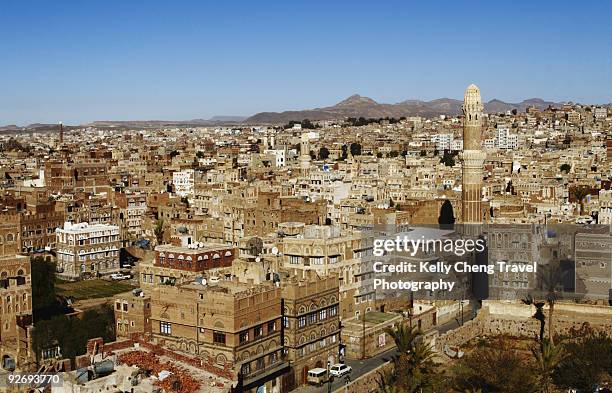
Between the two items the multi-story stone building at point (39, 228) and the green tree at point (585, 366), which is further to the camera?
the multi-story stone building at point (39, 228)

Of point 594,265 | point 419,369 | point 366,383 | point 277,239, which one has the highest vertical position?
point 277,239

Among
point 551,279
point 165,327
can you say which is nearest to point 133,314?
point 165,327

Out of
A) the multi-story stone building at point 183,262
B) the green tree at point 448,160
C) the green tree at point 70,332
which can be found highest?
the green tree at point 448,160

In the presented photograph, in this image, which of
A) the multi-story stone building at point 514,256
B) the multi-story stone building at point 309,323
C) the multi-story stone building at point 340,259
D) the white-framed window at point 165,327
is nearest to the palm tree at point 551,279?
the multi-story stone building at point 514,256

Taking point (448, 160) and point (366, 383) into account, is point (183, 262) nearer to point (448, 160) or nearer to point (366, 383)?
point (366, 383)

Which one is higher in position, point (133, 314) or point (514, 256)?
point (514, 256)

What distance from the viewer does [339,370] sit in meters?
23.4

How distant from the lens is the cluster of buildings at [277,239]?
21.7 m

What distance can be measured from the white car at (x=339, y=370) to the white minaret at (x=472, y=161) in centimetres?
1108

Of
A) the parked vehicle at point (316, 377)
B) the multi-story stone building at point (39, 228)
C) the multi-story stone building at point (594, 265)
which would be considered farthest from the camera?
the multi-story stone building at point (39, 228)

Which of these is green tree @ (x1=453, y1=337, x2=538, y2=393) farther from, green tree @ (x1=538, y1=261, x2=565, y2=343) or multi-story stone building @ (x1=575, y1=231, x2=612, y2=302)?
multi-story stone building @ (x1=575, y1=231, x2=612, y2=302)

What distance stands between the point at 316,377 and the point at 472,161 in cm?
1379

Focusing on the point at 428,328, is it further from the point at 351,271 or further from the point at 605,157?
the point at 605,157

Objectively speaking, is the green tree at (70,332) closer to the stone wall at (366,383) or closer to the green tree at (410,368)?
the stone wall at (366,383)
